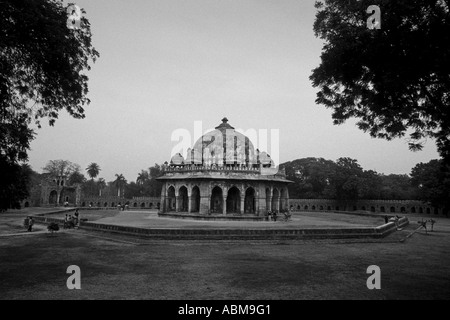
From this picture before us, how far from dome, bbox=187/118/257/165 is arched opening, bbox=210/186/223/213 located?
3438mm

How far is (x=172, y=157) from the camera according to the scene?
127ft

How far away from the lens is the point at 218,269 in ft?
35.1

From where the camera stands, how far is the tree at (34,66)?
9016 millimetres

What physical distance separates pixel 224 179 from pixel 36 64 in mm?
23285

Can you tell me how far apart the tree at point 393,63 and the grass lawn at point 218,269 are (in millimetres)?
4917

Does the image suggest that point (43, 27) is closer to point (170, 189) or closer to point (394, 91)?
point (394, 91)

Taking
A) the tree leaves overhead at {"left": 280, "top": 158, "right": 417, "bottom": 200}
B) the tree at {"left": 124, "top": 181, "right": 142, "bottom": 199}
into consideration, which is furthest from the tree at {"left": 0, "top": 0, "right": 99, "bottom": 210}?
the tree at {"left": 124, "top": 181, "right": 142, "bottom": 199}

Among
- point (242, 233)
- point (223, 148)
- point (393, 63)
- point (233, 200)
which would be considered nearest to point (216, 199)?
point (233, 200)

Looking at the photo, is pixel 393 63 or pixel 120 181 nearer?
pixel 393 63

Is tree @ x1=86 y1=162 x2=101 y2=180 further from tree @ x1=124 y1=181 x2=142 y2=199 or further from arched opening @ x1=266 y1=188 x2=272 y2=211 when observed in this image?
arched opening @ x1=266 y1=188 x2=272 y2=211

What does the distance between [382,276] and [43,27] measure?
45.6ft

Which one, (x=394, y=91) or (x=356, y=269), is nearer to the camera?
(x=394, y=91)

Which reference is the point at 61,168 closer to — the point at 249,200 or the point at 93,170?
the point at 93,170

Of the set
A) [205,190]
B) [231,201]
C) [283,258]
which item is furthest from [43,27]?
[231,201]
